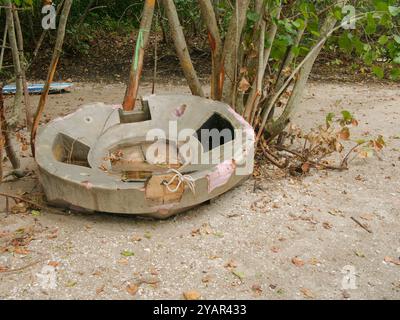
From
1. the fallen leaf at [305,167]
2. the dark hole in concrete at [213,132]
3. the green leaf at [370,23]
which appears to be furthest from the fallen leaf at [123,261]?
the green leaf at [370,23]

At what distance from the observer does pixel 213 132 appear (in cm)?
436

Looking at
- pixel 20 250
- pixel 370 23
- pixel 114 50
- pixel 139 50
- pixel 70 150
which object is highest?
pixel 370 23

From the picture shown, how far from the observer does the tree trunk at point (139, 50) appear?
4.41 meters

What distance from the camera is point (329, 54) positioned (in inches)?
364

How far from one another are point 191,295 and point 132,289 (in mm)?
332

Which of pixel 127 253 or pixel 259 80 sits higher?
pixel 259 80

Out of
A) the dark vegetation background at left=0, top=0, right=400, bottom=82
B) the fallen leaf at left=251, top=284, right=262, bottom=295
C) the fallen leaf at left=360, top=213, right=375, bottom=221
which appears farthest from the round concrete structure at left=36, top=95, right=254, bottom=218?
the dark vegetation background at left=0, top=0, right=400, bottom=82

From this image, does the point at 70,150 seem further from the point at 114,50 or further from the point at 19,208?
the point at 114,50

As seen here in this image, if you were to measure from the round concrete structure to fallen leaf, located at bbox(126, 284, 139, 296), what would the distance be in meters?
0.60

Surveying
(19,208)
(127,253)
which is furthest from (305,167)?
(19,208)

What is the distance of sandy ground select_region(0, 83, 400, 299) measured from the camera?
8.85 feet

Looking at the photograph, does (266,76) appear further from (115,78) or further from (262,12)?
(115,78)
